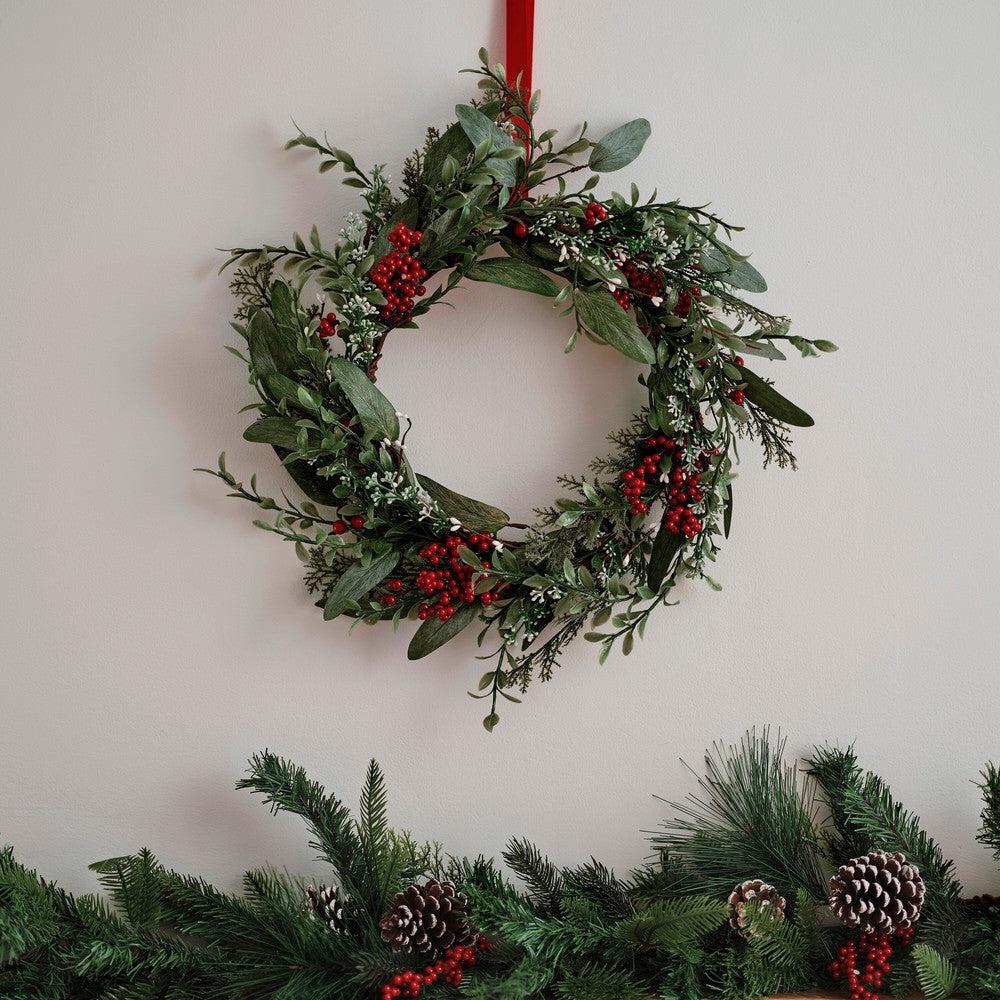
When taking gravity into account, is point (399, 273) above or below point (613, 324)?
above

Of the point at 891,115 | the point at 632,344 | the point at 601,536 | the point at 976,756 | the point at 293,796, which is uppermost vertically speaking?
the point at 891,115

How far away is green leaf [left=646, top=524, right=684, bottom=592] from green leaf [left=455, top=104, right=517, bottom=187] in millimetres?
435

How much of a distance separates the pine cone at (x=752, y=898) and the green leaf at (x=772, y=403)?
1.70ft

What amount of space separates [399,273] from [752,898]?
31.5 inches

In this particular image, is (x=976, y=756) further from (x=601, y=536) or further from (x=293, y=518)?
(x=293, y=518)

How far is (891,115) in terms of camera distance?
3.56 ft

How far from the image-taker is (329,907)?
103cm

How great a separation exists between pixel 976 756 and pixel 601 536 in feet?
1.83

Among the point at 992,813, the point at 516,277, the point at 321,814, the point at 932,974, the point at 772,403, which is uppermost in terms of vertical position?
the point at 516,277

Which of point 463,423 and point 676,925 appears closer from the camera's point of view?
point 676,925

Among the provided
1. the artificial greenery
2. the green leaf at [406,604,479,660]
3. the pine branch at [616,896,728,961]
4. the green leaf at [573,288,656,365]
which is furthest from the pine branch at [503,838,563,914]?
the green leaf at [573,288,656,365]

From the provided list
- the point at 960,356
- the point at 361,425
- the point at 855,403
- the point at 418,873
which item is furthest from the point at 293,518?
the point at 960,356

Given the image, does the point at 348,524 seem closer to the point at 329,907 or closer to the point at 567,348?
the point at 567,348

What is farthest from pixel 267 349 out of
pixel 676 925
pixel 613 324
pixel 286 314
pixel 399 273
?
pixel 676 925
